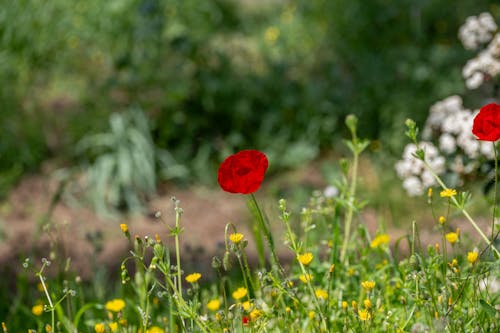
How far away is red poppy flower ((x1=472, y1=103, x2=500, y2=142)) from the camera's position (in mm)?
1520

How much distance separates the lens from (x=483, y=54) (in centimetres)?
261

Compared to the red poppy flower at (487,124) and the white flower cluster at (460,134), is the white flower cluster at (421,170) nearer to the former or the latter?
the white flower cluster at (460,134)

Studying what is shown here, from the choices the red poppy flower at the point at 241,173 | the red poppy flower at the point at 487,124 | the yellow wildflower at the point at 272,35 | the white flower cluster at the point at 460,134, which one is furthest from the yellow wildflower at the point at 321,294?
the yellow wildflower at the point at 272,35

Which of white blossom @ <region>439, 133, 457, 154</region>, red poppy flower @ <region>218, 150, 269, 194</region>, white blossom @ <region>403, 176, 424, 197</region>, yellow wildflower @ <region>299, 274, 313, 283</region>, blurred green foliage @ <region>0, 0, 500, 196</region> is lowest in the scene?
yellow wildflower @ <region>299, 274, 313, 283</region>

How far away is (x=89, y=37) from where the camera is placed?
483cm

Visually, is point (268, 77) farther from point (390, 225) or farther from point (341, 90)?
point (390, 225)

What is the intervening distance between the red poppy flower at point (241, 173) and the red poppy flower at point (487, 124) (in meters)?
0.47

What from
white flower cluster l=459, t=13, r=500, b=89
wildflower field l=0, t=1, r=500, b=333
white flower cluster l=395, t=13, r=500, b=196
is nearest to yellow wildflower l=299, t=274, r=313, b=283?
wildflower field l=0, t=1, r=500, b=333

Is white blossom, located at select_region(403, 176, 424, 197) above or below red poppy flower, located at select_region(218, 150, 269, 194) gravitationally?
above

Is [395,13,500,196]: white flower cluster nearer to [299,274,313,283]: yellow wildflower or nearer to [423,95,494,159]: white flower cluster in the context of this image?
[423,95,494,159]: white flower cluster

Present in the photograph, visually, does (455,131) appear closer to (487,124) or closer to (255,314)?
(487,124)

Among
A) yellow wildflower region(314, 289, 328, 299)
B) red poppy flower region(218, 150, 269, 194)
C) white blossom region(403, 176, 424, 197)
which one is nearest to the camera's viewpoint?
red poppy flower region(218, 150, 269, 194)

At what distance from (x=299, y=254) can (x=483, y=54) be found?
1396 mm

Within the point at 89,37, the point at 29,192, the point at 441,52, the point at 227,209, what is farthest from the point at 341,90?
the point at 29,192
